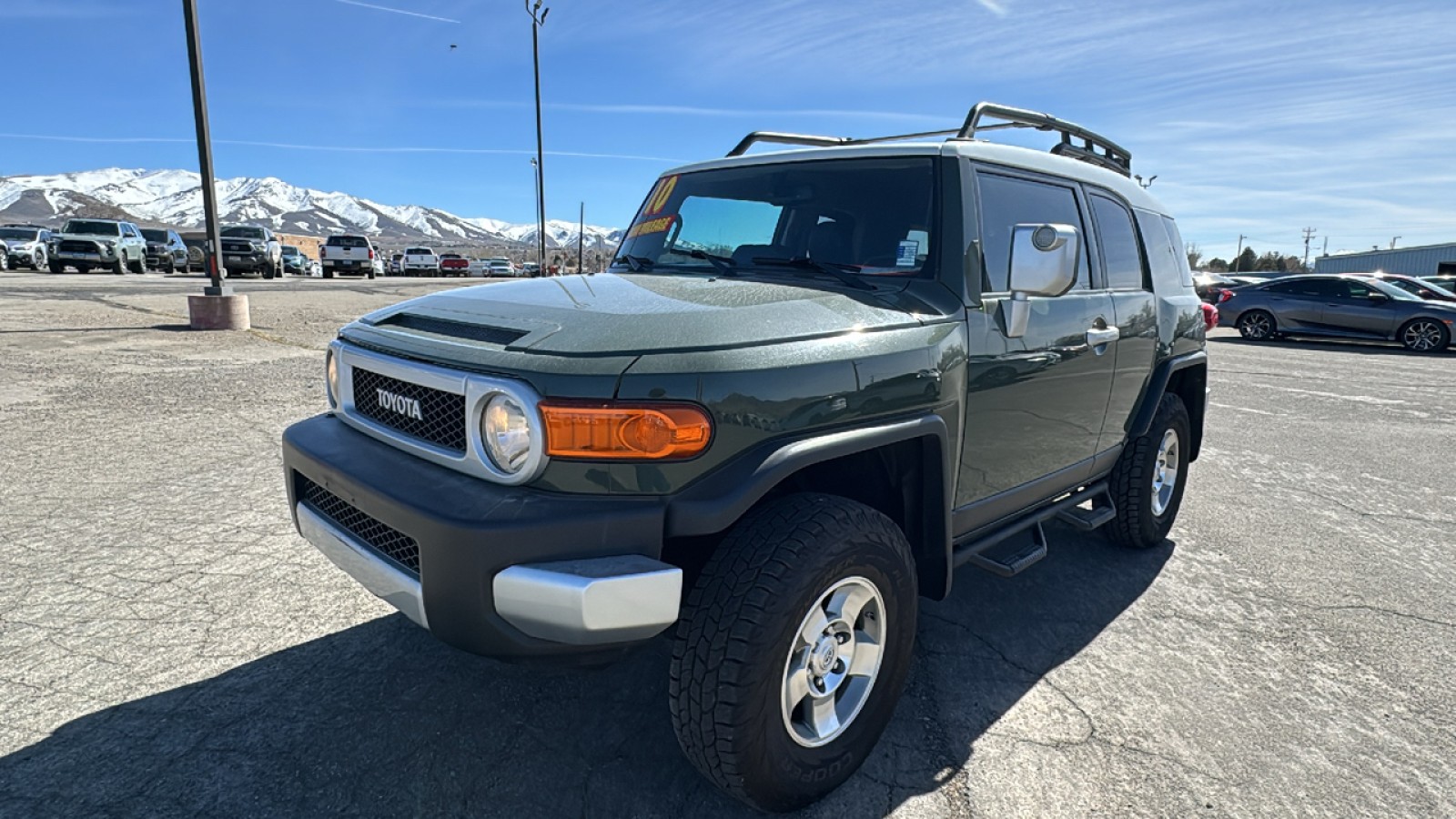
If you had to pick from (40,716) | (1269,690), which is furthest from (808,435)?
→ (40,716)

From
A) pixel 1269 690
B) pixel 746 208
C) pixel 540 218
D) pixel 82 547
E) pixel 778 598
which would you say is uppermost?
pixel 540 218

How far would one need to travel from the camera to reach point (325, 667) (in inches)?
112

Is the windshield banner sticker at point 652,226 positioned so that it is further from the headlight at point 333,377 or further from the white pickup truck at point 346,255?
the white pickup truck at point 346,255

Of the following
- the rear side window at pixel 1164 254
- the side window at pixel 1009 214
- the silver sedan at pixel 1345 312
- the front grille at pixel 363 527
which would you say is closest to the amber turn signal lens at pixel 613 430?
the front grille at pixel 363 527

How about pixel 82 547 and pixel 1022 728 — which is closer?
pixel 1022 728

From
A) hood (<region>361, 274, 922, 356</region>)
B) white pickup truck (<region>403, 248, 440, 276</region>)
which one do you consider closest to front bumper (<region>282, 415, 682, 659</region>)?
hood (<region>361, 274, 922, 356</region>)

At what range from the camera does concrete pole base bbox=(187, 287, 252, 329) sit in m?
11.1

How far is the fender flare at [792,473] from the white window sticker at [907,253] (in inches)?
24.8

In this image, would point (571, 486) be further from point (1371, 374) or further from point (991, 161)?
point (1371, 374)

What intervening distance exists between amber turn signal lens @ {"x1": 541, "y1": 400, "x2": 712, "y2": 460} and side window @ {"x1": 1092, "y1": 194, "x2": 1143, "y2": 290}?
8.56ft

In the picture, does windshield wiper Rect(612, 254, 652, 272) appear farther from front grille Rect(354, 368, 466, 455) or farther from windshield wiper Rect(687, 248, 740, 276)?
front grille Rect(354, 368, 466, 455)

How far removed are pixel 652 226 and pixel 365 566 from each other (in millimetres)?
1979

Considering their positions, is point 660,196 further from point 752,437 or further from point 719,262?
point 752,437

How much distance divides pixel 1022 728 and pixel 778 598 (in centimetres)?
122
